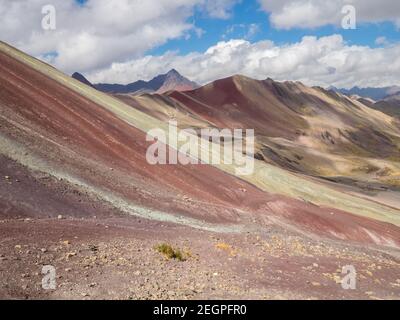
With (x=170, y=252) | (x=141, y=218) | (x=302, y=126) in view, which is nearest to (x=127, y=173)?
(x=141, y=218)

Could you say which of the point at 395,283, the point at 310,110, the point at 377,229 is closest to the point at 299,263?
the point at 395,283

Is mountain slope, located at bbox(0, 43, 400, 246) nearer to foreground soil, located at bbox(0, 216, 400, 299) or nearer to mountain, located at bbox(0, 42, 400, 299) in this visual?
mountain, located at bbox(0, 42, 400, 299)

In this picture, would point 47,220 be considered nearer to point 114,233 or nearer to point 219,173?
point 114,233

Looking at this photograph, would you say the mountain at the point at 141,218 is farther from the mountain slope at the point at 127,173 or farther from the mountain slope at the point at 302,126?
the mountain slope at the point at 302,126

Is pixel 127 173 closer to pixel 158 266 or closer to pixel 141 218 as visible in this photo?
pixel 141 218

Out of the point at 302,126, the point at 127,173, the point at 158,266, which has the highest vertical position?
the point at 302,126
